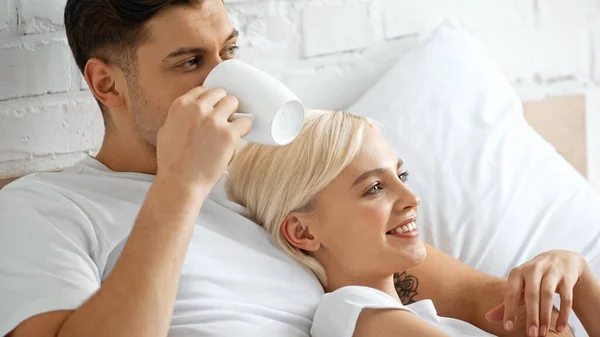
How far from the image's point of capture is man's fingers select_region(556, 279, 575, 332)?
1396 mm

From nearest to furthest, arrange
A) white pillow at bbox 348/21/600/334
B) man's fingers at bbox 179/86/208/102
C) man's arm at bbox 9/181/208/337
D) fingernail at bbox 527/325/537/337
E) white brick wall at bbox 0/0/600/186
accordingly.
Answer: man's arm at bbox 9/181/208/337
man's fingers at bbox 179/86/208/102
fingernail at bbox 527/325/537/337
white brick wall at bbox 0/0/600/186
white pillow at bbox 348/21/600/334

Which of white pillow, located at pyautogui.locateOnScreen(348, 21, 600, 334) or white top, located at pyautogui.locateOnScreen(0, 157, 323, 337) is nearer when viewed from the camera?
white top, located at pyautogui.locateOnScreen(0, 157, 323, 337)

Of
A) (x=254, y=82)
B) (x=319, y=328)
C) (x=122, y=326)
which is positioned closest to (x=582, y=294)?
(x=319, y=328)

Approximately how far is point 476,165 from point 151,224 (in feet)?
2.67

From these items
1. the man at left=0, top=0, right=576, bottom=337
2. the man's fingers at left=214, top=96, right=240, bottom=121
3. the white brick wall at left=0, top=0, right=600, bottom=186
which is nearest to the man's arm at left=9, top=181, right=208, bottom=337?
the man at left=0, top=0, right=576, bottom=337

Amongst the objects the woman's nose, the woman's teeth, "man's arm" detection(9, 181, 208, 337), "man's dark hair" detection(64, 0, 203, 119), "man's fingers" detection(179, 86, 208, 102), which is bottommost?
the woman's teeth

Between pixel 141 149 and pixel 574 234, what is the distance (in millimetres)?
795

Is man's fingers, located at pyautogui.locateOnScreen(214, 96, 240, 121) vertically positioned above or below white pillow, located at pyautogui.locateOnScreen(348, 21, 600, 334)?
above

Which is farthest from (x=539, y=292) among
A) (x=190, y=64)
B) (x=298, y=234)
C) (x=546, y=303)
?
(x=190, y=64)

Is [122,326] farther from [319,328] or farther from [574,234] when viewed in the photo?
[574,234]

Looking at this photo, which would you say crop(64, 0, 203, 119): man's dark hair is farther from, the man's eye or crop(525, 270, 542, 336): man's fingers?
crop(525, 270, 542, 336): man's fingers

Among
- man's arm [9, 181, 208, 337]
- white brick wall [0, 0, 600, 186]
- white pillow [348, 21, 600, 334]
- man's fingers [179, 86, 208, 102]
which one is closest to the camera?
man's arm [9, 181, 208, 337]

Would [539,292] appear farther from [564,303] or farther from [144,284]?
[144,284]

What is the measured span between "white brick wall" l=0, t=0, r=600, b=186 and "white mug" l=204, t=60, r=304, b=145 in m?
0.44
